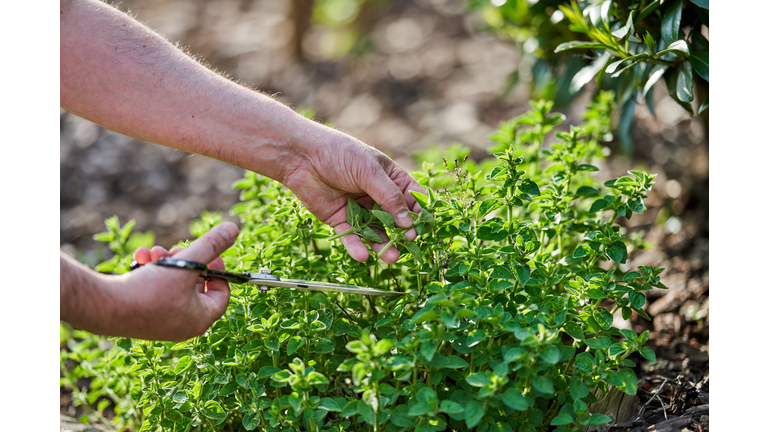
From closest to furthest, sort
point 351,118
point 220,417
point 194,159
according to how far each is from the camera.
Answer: point 220,417, point 194,159, point 351,118

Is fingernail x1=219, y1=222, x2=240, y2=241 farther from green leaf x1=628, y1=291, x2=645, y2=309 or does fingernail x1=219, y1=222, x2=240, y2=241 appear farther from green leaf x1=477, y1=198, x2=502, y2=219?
green leaf x1=628, y1=291, x2=645, y2=309

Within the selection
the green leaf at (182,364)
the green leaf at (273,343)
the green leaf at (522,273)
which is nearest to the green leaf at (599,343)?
the green leaf at (522,273)

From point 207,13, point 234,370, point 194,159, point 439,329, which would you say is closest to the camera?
point 439,329

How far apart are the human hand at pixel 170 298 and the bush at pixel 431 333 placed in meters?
0.17

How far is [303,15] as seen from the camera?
5684mm

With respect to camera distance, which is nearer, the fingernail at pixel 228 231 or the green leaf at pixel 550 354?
the green leaf at pixel 550 354

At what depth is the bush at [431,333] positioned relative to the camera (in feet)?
4.42

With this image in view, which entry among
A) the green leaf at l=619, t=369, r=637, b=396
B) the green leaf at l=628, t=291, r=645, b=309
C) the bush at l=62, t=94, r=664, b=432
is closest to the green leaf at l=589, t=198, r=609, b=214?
the bush at l=62, t=94, r=664, b=432

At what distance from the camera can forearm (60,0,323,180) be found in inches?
70.7

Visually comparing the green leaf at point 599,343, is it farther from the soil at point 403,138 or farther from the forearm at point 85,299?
the forearm at point 85,299

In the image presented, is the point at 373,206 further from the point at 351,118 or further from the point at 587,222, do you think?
the point at 351,118
